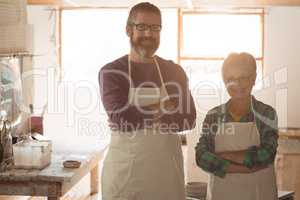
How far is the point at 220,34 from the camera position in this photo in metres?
5.23

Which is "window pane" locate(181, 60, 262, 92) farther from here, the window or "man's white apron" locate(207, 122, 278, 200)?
"man's white apron" locate(207, 122, 278, 200)

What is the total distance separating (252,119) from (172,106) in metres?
0.33

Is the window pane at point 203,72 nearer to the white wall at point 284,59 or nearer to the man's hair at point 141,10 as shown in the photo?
the white wall at point 284,59

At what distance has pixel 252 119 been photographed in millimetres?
1953

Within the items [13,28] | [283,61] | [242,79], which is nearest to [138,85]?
[242,79]

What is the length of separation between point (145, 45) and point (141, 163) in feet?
1.55

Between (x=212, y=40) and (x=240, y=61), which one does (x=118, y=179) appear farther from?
(x=212, y=40)

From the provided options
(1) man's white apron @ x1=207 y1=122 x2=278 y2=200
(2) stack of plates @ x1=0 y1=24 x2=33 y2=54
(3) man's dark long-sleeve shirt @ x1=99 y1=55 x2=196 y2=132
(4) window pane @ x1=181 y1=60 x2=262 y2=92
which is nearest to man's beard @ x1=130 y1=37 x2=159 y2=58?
(3) man's dark long-sleeve shirt @ x1=99 y1=55 x2=196 y2=132

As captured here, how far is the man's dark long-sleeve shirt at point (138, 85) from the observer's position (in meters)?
1.88

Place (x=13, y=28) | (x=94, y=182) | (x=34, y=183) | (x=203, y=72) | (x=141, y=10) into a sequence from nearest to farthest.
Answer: (x=141, y=10), (x=34, y=183), (x=13, y=28), (x=94, y=182), (x=203, y=72)

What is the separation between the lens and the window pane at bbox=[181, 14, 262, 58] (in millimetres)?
5156

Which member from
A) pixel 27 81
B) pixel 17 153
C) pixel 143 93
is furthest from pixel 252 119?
pixel 27 81

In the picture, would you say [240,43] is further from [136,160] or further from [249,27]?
[136,160]

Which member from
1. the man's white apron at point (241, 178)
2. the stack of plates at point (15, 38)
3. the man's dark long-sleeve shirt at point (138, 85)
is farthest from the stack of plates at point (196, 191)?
the stack of plates at point (15, 38)
